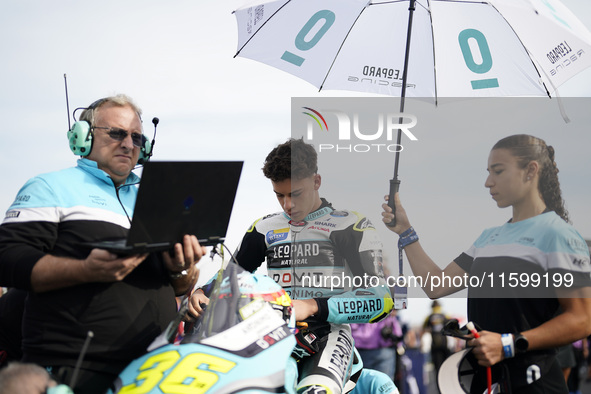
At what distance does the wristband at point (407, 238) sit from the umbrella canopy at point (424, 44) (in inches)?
46.0

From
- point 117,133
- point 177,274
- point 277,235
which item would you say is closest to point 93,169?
point 117,133

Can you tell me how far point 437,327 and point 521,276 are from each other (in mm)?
9574

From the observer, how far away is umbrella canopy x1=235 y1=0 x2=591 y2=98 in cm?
470

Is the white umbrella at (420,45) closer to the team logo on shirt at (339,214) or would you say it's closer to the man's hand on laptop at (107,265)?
the team logo on shirt at (339,214)

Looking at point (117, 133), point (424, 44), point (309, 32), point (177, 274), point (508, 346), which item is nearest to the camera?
point (177, 274)

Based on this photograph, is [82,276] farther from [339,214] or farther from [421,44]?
[421,44]

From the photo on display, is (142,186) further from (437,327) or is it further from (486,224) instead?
(437,327)

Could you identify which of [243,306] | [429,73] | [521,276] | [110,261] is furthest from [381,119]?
[110,261]

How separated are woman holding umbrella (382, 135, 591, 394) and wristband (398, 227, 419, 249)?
45 cm

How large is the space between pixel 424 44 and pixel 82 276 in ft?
11.2

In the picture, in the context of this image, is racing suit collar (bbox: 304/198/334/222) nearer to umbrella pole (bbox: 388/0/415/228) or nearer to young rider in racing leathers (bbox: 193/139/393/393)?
young rider in racing leathers (bbox: 193/139/393/393)

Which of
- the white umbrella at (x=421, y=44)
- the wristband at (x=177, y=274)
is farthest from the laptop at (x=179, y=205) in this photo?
the white umbrella at (x=421, y=44)

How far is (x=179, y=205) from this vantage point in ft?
9.37

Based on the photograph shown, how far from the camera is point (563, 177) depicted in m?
4.27
